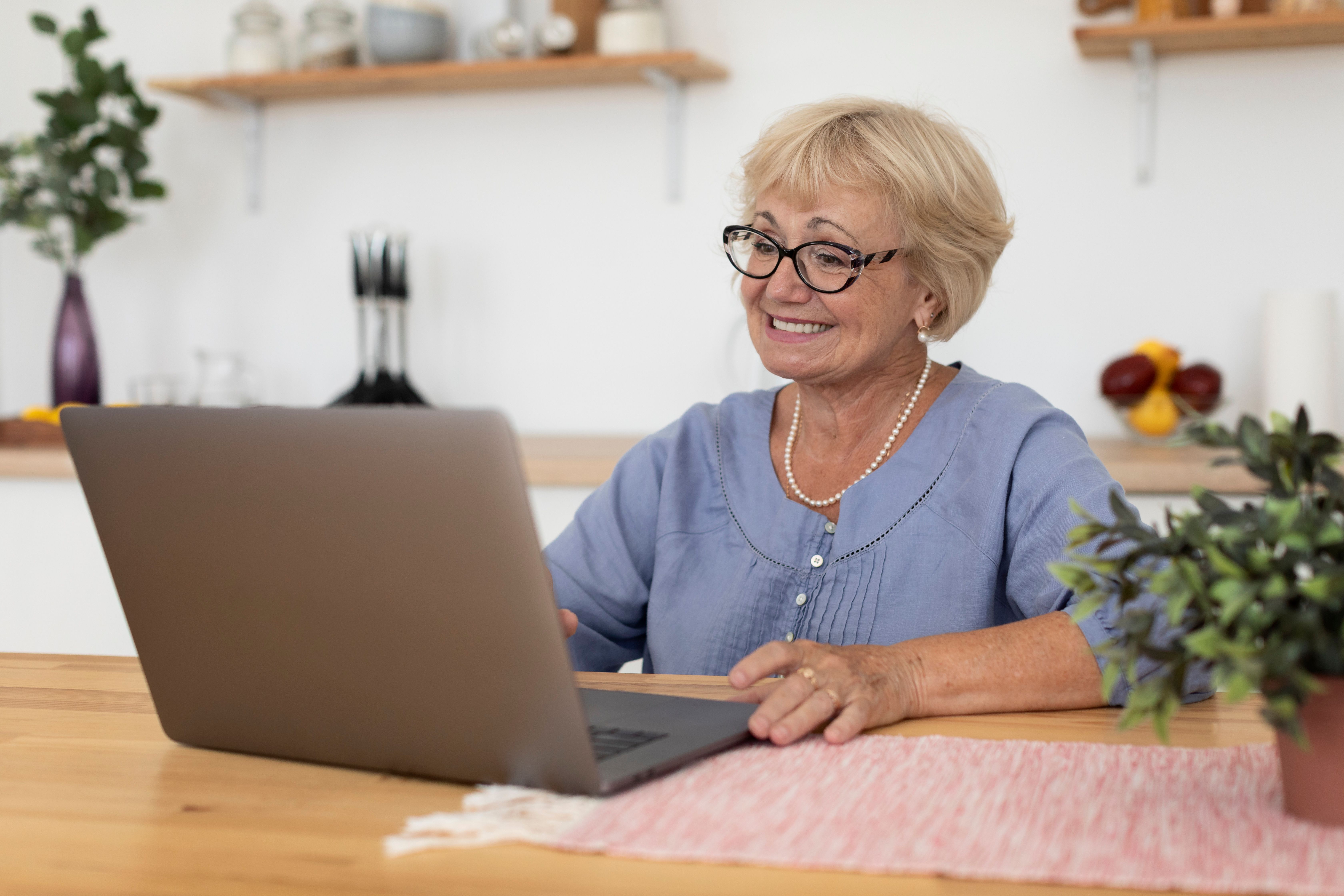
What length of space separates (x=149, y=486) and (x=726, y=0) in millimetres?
2120

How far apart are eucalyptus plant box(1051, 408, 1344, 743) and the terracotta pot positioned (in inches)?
0.6

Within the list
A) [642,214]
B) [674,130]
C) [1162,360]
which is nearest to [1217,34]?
[1162,360]

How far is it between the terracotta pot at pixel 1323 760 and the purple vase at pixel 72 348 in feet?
8.64

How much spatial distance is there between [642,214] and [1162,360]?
3.58 feet

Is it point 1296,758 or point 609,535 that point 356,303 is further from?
point 1296,758

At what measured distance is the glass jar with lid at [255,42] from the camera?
2.71m

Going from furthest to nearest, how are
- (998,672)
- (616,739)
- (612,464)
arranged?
(612,464) < (998,672) < (616,739)

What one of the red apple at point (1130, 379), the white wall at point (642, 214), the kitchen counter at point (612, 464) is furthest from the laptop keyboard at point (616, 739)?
the red apple at point (1130, 379)

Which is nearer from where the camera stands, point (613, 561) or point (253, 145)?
point (613, 561)

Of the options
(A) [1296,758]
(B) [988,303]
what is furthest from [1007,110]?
(A) [1296,758]

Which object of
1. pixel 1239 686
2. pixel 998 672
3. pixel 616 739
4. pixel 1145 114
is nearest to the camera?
pixel 1239 686

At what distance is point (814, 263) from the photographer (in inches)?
53.6

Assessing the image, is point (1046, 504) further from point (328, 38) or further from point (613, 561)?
point (328, 38)

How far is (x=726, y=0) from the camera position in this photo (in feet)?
8.63
